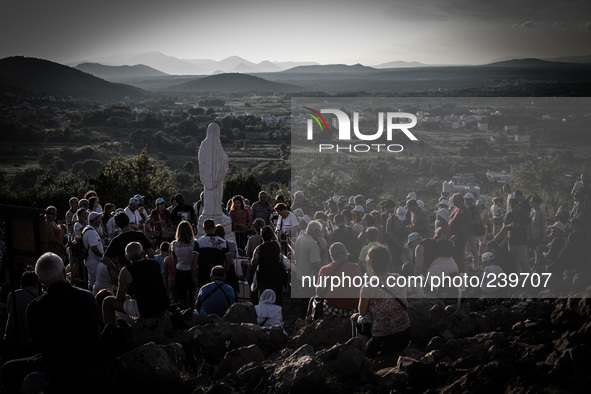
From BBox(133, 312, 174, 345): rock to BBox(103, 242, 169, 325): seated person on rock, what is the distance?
0.07 meters

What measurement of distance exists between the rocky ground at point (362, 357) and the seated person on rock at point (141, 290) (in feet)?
0.68

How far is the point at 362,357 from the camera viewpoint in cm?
602

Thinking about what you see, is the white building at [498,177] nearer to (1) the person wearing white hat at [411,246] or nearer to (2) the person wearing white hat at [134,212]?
(1) the person wearing white hat at [411,246]

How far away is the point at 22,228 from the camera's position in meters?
6.34

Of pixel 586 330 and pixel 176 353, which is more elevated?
pixel 586 330

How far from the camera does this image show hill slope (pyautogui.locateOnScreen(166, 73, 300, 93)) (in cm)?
15050

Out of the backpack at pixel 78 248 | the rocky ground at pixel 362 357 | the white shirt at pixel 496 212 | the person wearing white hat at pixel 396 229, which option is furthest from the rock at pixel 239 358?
the white shirt at pixel 496 212

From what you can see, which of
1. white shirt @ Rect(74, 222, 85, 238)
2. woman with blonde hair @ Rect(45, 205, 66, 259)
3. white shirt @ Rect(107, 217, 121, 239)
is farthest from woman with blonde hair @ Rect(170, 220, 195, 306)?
woman with blonde hair @ Rect(45, 205, 66, 259)

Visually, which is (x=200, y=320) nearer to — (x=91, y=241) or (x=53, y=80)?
(x=91, y=241)

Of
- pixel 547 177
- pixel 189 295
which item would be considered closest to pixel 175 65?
pixel 547 177

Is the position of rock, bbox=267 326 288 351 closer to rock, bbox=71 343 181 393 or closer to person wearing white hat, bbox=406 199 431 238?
rock, bbox=71 343 181 393

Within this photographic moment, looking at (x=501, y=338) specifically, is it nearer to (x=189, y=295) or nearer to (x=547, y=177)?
(x=189, y=295)

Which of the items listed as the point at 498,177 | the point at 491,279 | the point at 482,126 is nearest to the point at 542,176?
the point at 498,177

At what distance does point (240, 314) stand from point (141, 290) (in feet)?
5.10
